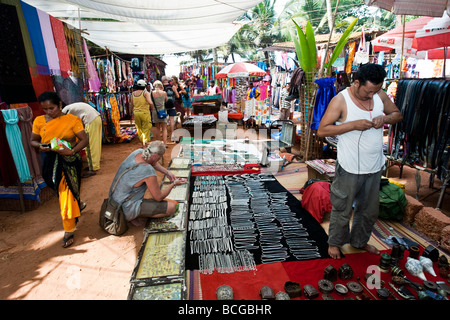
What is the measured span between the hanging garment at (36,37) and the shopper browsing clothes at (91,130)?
985 millimetres

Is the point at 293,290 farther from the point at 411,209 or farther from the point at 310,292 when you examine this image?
the point at 411,209

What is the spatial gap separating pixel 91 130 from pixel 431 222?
5.60m

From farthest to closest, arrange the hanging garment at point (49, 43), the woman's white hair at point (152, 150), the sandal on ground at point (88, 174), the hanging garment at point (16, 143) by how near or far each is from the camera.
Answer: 1. the sandal on ground at point (88, 174)
2. the hanging garment at point (49, 43)
3. the hanging garment at point (16, 143)
4. the woman's white hair at point (152, 150)

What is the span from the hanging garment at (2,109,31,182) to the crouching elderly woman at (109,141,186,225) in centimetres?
142

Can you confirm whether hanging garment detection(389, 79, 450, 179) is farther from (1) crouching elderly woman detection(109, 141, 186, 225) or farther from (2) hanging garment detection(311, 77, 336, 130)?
(1) crouching elderly woman detection(109, 141, 186, 225)

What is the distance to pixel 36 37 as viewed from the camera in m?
3.77

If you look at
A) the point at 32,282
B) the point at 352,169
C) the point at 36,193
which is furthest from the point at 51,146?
the point at 352,169

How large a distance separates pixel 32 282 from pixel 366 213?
3.15 metres

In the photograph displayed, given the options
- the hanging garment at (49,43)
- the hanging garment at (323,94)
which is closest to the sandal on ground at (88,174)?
the hanging garment at (49,43)

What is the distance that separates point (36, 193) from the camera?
3822mm

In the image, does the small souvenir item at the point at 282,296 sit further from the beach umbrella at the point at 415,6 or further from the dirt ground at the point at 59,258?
the beach umbrella at the point at 415,6

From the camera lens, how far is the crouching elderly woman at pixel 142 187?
2916 mm

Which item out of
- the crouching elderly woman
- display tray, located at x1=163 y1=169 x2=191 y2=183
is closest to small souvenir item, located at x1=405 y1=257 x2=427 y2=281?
the crouching elderly woman

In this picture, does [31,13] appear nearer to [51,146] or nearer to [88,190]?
[51,146]
